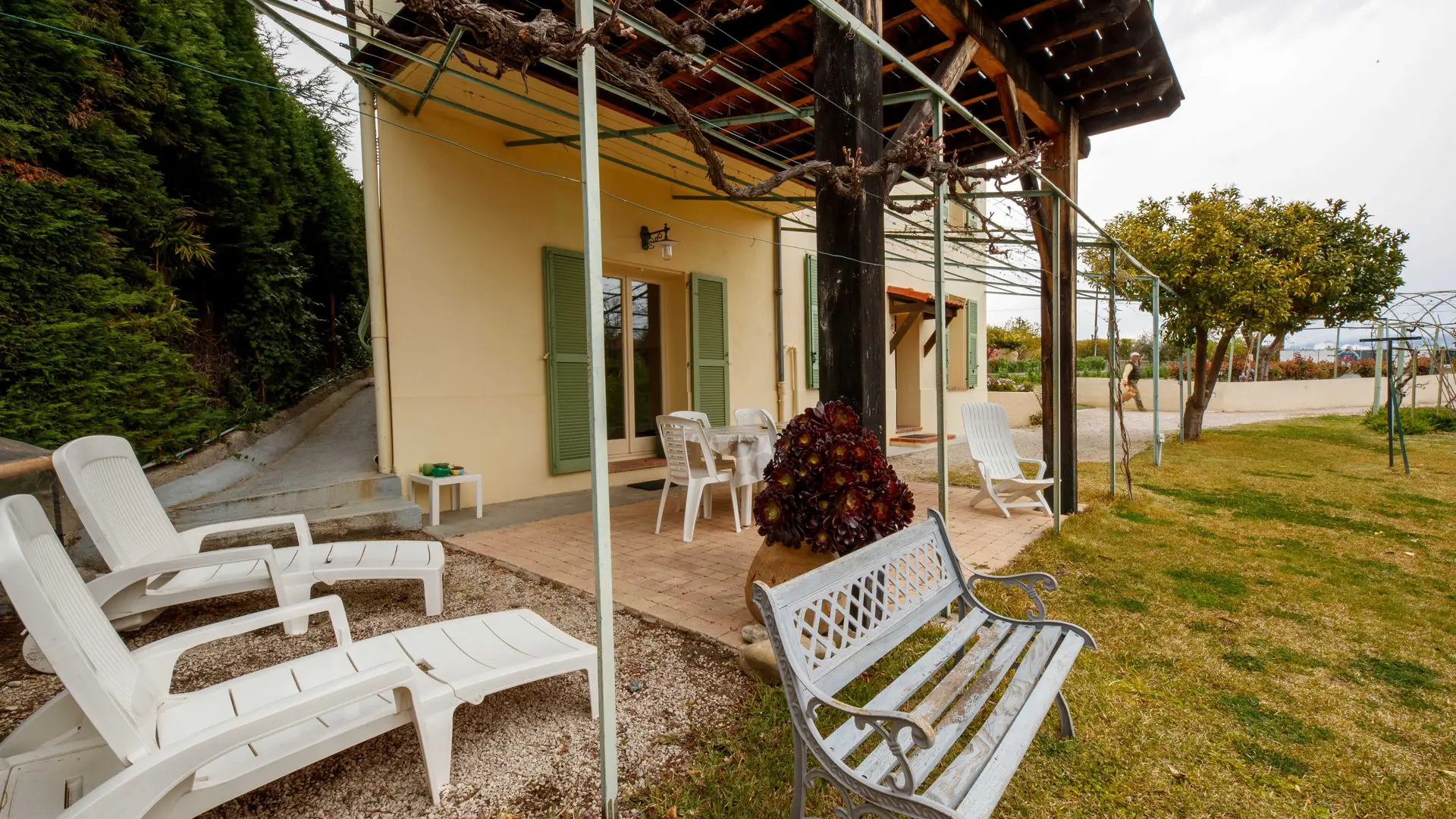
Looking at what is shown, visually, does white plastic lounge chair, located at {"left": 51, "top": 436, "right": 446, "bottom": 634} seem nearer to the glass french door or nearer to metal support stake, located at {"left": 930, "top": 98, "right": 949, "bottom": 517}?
metal support stake, located at {"left": 930, "top": 98, "right": 949, "bottom": 517}

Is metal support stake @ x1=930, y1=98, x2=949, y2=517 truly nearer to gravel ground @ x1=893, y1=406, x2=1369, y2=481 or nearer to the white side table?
the white side table

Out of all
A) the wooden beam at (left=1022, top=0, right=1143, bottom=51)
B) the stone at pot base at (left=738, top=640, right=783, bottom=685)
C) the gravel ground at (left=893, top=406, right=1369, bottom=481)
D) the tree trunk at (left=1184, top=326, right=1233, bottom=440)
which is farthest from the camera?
the tree trunk at (left=1184, top=326, right=1233, bottom=440)

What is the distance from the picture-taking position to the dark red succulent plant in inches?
93.5

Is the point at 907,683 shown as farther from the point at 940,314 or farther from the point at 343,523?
the point at 343,523

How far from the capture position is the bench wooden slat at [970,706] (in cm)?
138

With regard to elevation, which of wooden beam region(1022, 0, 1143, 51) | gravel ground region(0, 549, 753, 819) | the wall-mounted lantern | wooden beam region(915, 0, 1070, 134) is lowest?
gravel ground region(0, 549, 753, 819)

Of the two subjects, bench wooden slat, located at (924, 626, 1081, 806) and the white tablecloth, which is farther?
the white tablecloth

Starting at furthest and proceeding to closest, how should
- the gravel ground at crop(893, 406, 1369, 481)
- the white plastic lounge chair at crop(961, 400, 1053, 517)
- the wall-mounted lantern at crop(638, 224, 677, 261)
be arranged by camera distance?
the gravel ground at crop(893, 406, 1369, 481), the wall-mounted lantern at crop(638, 224, 677, 261), the white plastic lounge chair at crop(961, 400, 1053, 517)

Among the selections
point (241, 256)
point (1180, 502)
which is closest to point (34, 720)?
point (241, 256)

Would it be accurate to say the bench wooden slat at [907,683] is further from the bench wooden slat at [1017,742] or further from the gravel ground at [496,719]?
the gravel ground at [496,719]

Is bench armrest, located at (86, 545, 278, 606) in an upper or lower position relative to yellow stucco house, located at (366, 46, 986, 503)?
lower

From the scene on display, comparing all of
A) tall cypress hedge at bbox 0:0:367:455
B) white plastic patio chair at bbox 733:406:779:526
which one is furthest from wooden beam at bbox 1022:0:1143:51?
tall cypress hedge at bbox 0:0:367:455

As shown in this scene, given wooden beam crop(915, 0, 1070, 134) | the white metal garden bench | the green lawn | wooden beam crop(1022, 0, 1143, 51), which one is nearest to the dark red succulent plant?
the white metal garden bench

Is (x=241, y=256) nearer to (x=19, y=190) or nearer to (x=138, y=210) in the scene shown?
(x=138, y=210)
